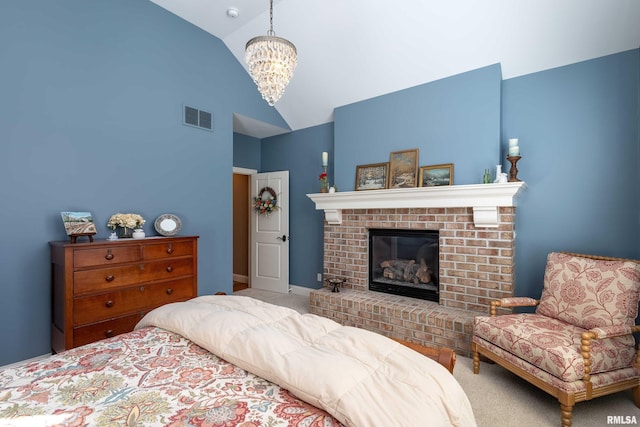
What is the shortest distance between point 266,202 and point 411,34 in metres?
3.12

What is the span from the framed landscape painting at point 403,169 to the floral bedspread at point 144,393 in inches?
113

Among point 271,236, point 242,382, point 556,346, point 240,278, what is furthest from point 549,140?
point 240,278

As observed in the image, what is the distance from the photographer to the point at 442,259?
3.36m

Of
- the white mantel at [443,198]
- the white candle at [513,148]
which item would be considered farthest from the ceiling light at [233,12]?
the white candle at [513,148]

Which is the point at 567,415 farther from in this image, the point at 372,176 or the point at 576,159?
the point at 372,176

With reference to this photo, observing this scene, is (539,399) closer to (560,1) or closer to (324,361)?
(324,361)

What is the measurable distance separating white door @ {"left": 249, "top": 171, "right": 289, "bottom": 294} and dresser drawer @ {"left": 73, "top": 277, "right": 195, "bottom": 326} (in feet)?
6.57

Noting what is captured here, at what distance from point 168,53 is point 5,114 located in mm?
1651

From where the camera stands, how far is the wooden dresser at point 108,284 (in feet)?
7.77

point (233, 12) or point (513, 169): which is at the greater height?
point (233, 12)

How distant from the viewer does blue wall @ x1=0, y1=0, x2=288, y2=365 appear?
250 centimetres

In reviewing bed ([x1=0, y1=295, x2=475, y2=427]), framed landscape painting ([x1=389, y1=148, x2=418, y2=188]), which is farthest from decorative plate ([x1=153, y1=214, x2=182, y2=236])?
framed landscape painting ([x1=389, y1=148, x2=418, y2=188])

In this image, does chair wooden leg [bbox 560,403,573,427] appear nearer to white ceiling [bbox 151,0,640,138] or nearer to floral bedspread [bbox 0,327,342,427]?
floral bedspread [bbox 0,327,342,427]

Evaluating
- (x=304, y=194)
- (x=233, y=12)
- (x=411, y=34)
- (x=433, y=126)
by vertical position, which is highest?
(x=233, y=12)
